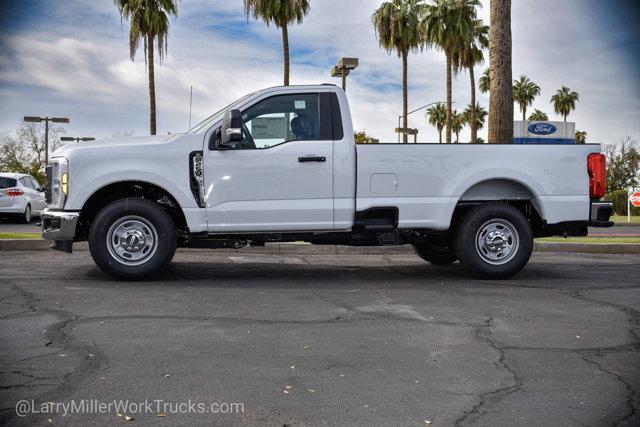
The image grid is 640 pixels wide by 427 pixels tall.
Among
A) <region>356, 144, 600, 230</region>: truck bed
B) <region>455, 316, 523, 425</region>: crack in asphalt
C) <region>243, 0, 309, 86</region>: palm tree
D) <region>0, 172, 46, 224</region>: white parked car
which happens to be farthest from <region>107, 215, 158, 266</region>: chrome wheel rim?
<region>243, 0, 309, 86</region>: palm tree

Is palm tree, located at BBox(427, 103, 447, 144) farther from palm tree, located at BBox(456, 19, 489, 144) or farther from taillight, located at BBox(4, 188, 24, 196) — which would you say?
taillight, located at BBox(4, 188, 24, 196)

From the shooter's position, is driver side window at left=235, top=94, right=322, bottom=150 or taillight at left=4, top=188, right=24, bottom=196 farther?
taillight at left=4, top=188, right=24, bottom=196

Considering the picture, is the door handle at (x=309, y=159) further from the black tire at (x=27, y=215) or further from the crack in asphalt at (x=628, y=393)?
the black tire at (x=27, y=215)

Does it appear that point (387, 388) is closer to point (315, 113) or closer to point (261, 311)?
point (261, 311)

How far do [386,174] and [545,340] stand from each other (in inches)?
124

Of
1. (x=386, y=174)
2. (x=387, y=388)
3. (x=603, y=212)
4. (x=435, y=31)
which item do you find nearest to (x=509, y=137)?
(x=603, y=212)

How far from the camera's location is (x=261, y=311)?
5.89 meters

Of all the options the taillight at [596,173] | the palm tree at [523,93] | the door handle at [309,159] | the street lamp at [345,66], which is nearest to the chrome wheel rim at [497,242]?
the taillight at [596,173]

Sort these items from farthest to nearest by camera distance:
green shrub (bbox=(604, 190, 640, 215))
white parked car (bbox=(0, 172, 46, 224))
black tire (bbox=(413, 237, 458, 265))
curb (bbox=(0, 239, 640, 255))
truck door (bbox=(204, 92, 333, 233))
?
green shrub (bbox=(604, 190, 640, 215))
white parked car (bbox=(0, 172, 46, 224))
curb (bbox=(0, 239, 640, 255))
black tire (bbox=(413, 237, 458, 265))
truck door (bbox=(204, 92, 333, 233))

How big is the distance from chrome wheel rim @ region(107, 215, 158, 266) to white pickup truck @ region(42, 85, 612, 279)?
0.01 m

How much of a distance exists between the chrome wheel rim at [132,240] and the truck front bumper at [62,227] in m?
0.41

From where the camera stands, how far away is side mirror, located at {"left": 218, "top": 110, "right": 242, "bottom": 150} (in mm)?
7203

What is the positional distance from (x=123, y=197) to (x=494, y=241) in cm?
422

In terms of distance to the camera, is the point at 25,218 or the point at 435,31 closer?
the point at 25,218
